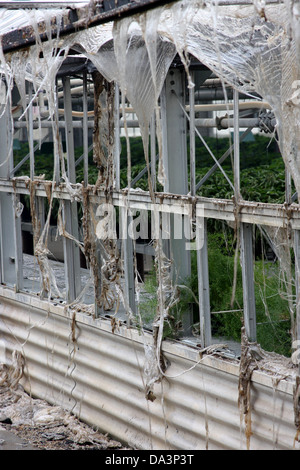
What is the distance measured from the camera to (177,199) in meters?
5.37

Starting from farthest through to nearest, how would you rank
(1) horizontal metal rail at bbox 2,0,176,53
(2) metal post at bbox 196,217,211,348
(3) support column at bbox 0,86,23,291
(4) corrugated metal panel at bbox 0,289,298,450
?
(3) support column at bbox 0,86,23,291 → (2) metal post at bbox 196,217,211,348 → (4) corrugated metal panel at bbox 0,289,298,450 → (1) horizontal metal rail at bbox 2,0,176,53

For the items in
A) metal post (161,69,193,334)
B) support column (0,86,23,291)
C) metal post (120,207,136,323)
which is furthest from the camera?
support column (0,86,23,291)

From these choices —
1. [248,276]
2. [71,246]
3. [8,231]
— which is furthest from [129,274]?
[8,231]

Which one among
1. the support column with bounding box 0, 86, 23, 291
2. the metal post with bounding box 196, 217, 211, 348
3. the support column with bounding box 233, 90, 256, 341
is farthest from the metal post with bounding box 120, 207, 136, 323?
the support column with bounding box 0, 86, 23, 291

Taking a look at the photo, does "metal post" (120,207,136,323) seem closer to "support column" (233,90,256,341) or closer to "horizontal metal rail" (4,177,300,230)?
Result: "horizontal metal rail" (4,177,300,230)

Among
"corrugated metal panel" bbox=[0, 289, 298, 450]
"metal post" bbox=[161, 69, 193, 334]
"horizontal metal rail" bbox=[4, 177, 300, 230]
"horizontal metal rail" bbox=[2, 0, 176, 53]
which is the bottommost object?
"corrugated metal panel" bbox=[0, 289, 298, 450]

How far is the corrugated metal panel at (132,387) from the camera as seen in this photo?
4711 millimetres

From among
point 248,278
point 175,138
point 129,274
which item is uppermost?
point 175,138

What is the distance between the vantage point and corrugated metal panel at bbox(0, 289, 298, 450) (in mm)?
4711

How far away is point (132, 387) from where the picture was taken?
19.9ft

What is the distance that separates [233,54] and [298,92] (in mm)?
662

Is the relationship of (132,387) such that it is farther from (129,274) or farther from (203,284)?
(203,284)
